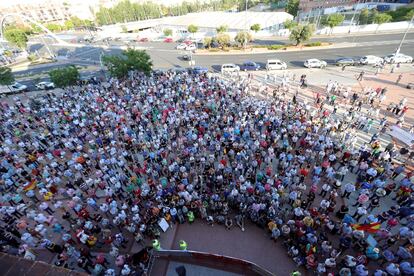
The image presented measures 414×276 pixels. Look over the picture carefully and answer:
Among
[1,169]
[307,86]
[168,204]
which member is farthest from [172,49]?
[168,204]

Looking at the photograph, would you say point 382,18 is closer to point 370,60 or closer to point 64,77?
point 370,60

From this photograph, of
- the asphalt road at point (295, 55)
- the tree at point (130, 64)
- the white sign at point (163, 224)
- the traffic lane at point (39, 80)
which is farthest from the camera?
the traffic lane at point (39, 80)

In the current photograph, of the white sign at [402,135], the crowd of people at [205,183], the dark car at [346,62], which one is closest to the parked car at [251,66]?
the dark car at [346,62]

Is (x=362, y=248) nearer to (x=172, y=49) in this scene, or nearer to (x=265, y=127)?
(x=265, y=127)

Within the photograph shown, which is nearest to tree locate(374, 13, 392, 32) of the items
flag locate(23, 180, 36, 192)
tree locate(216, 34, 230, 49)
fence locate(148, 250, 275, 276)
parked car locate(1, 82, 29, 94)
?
tree locate(216, 34, 230, 49)

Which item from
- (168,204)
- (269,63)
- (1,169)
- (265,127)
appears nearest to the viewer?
(168,204)

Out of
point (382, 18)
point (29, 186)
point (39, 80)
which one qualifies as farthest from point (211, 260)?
point (382, 18)

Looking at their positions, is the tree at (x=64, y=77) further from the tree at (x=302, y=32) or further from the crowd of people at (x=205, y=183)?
the tree at (x=302, y=32)
